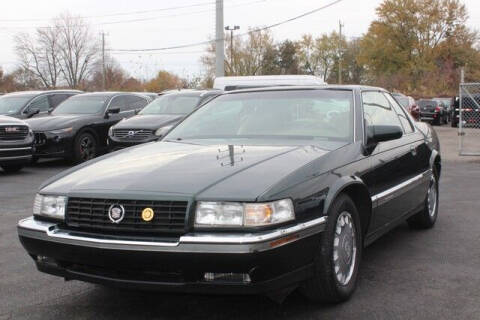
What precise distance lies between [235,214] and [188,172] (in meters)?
0.51

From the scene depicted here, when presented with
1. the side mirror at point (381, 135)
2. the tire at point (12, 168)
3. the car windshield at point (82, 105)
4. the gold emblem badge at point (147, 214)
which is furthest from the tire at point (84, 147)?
the gold emblem badge at point (147, 214)

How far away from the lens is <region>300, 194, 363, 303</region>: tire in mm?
3520

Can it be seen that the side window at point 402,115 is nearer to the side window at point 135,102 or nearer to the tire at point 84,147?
the tire at point 84,147

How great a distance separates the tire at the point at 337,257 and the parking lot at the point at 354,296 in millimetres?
111

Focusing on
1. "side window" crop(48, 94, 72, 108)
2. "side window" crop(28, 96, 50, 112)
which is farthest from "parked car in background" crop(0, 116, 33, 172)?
"side window" crop(48, 94, 72, 108)

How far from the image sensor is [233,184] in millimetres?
3309

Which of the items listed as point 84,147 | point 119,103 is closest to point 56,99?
point 119,103

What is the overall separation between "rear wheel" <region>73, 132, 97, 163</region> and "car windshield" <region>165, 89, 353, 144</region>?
787cm

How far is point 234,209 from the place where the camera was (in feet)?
10.4

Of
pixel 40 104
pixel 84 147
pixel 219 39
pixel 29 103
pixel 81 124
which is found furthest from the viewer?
pixel 219 39

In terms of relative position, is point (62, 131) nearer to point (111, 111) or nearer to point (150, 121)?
point (111, 111)

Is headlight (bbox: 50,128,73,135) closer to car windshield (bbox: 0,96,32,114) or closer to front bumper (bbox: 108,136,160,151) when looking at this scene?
front bumper (bbox: 108,136,160,151)

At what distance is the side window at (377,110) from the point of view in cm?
487

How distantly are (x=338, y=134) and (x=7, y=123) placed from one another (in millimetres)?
7862
